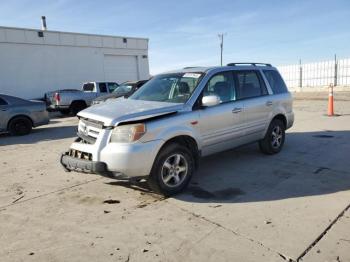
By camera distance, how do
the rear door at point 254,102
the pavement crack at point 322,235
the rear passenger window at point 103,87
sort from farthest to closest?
the rear passenger window at point 103,87
the rear door at point 254,102
the pavement crack at point 322,235

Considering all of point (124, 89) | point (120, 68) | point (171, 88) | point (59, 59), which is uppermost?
point (59, 59)

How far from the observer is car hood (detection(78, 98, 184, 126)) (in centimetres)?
438

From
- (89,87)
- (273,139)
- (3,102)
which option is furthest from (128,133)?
(89,87)

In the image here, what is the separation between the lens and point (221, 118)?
17.9ft

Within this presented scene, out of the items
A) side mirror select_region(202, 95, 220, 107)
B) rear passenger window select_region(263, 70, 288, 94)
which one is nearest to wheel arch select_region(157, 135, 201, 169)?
side mirror select_region(202, 95, 220, 107)

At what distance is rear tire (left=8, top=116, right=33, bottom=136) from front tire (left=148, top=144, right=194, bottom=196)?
311 inches

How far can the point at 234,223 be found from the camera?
3834mm

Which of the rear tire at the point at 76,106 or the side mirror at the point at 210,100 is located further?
the rear tire at the point at 76,106

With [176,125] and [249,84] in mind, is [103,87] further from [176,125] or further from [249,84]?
[176,125]

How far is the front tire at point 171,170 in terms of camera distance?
14.9 feet

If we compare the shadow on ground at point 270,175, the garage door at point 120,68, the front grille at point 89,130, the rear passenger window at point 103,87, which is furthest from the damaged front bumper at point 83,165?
the garage door at point 120,68

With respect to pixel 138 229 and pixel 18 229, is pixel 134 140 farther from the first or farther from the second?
pixel 18 229

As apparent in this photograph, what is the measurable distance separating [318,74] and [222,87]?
30663mm

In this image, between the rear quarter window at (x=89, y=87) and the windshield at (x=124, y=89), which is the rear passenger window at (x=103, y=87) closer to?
the rear quarter window at (x=89, y=87)
